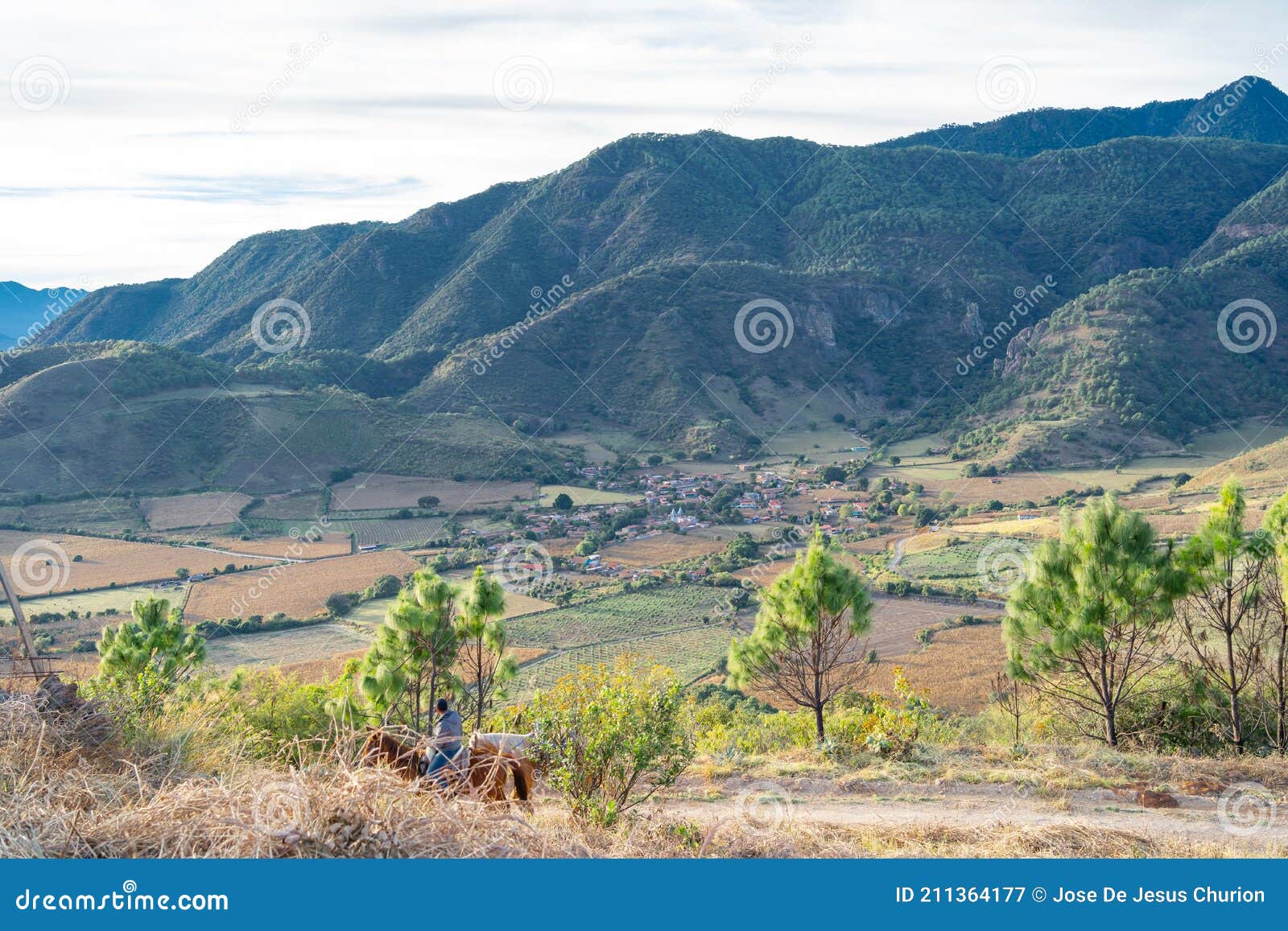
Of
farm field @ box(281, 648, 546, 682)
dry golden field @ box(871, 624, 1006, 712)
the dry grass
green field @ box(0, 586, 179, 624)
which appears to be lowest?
dry golden field @ box(871, 624, 1006, 712)

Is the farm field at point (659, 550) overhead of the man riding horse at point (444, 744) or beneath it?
beneath

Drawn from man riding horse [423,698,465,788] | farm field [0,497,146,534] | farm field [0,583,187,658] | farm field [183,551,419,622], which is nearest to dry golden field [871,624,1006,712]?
man riding horse [423,698,465,788]

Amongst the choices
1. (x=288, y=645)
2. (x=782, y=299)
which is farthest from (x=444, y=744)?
(x=782, y=299)

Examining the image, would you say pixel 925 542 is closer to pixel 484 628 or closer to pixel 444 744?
pixel 484 628

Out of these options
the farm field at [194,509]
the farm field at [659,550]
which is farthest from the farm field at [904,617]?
the farm field at [194,509]

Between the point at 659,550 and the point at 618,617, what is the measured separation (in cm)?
992

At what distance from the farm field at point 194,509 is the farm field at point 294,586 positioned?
9.36 meters

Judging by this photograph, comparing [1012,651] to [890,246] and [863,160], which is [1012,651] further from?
[863,160]

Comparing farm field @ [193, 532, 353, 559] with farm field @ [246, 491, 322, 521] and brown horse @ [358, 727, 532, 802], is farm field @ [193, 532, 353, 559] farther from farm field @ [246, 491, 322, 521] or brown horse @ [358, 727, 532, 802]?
brown horse @ [358, 727, 532, 802]

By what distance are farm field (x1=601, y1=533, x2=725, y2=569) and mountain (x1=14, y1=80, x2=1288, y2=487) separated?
49.2 ft

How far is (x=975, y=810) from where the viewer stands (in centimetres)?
785

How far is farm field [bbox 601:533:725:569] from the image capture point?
38.6 m

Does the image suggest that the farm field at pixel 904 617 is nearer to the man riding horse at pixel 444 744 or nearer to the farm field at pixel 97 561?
the man riding horse at pixel 444 744

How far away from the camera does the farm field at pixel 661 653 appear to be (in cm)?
2389
